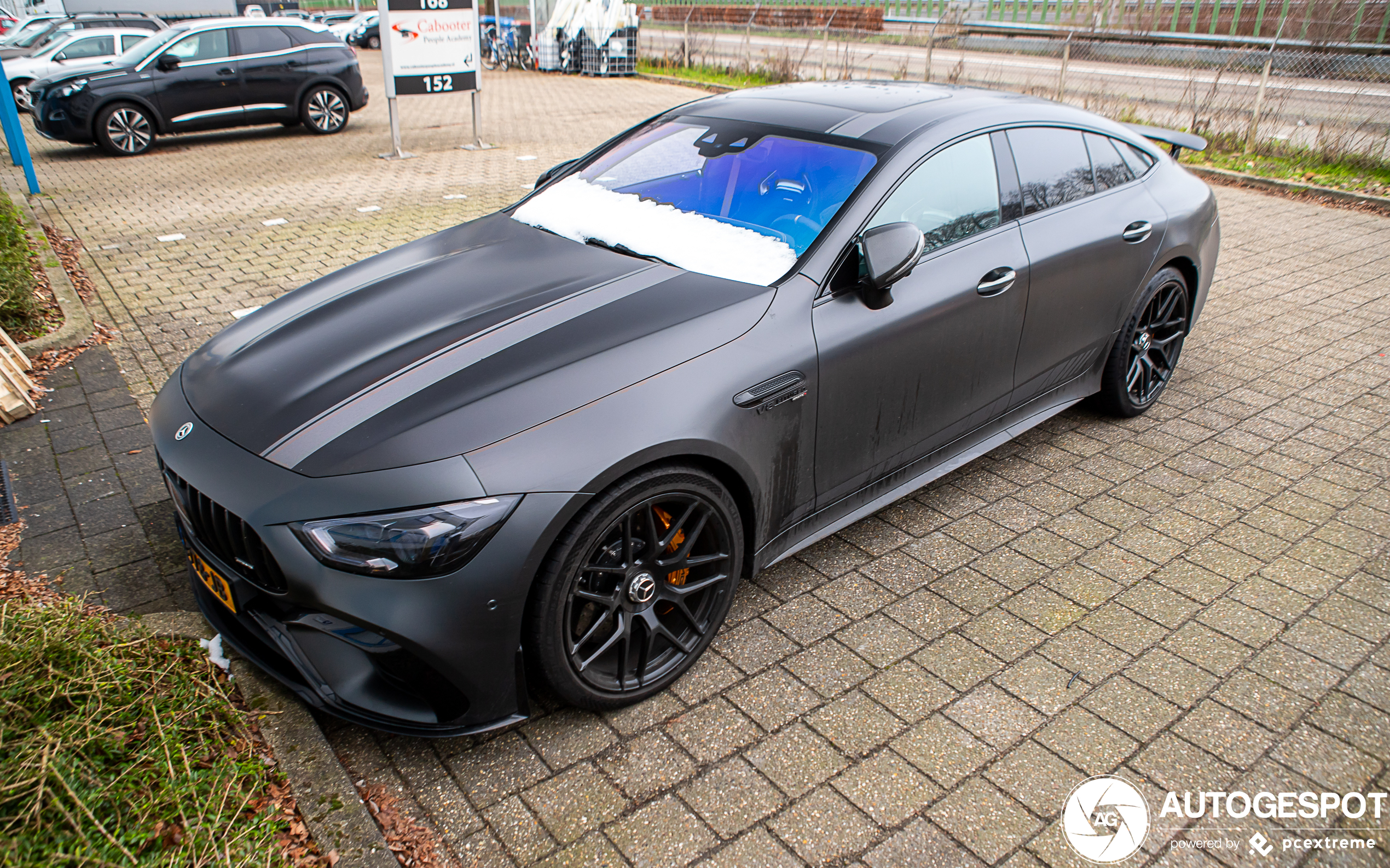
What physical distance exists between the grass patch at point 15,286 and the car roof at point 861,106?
402cm

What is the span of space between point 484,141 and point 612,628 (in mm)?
10915

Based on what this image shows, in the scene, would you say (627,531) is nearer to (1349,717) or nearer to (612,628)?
(612,628)

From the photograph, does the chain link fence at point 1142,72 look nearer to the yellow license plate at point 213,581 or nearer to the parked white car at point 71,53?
the yellow license plate at point 213,581

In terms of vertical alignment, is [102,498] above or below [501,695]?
below

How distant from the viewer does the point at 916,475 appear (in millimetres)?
3459

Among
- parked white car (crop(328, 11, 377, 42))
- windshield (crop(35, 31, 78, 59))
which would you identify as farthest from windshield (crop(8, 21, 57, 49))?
parked white car (crop(328, 11, 377, 42))

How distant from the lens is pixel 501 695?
236 cm

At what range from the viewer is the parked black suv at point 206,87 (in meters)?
→ 10.8

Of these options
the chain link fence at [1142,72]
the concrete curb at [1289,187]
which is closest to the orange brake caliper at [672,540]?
the chain link fence at [1142,72]

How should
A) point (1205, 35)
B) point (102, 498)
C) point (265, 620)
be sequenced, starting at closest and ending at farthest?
point (265, 620) < point (102, 498) < point (1205, 35)

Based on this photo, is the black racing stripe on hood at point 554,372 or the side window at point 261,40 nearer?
the black racing stripe on hood at point 554,372

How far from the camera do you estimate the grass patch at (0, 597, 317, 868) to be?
6.50 feet

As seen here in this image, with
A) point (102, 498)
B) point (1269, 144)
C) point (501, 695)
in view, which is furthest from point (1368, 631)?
point (1269, 144)

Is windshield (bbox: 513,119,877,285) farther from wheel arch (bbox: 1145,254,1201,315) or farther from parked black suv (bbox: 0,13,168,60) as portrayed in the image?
parked black suv (bbox: 0,13,168,60)
